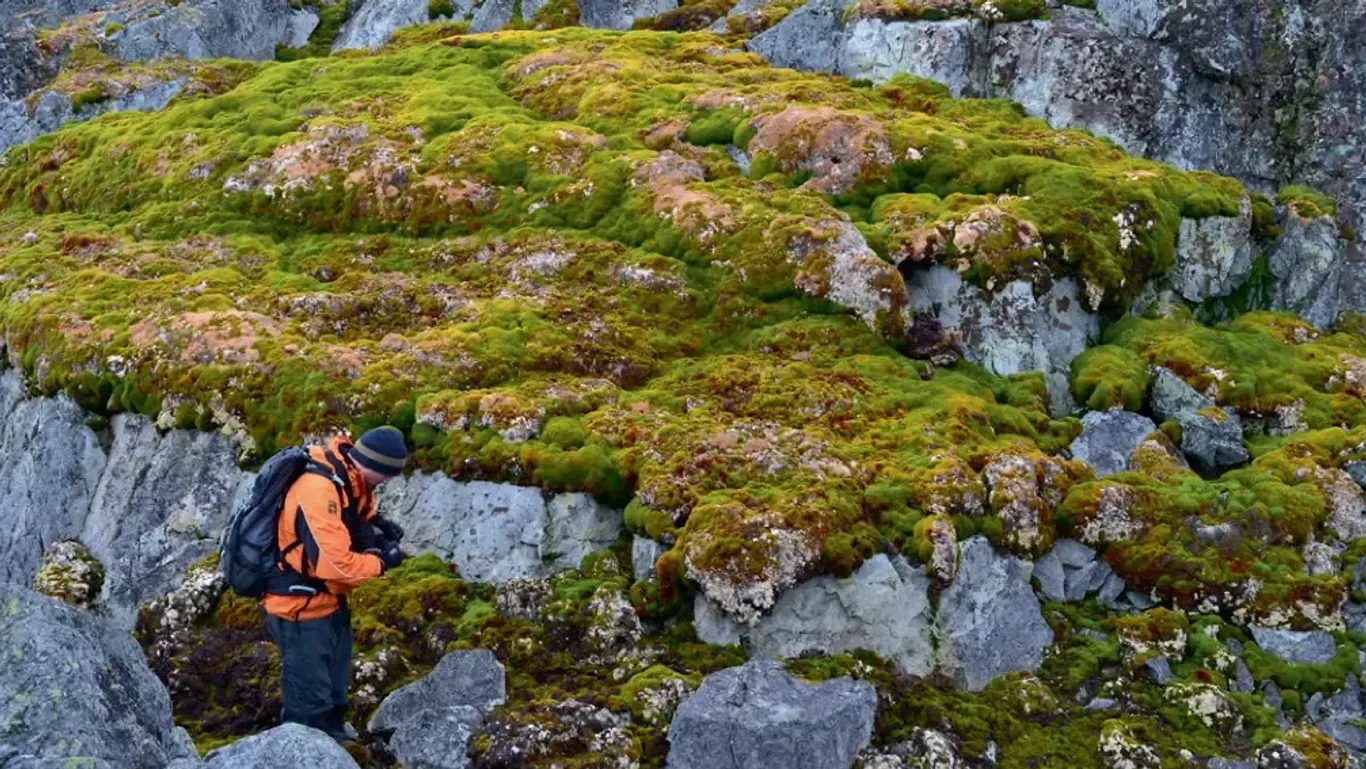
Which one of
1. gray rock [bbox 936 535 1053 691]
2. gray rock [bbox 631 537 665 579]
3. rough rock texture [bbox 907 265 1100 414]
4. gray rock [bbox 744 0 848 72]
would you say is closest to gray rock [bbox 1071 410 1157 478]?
rough rock texture [bbox 907 265 1100 414]

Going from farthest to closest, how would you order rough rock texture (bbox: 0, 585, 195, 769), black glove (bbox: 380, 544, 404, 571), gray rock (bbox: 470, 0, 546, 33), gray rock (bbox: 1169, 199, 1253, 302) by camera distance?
gray rock (bbox: 470, 0, 546, 33) < gray rock (bbox: 1169, 199, 1253, 302) < black glove (bbox: 380, 544, 404, 571) < rough rock texture (bbox: 0, 585, 195, 769)

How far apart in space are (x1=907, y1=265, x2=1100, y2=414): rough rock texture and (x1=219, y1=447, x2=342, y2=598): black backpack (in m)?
12.7

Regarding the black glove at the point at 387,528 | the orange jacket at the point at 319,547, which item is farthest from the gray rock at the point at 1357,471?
the orange jacket at the point at 319,547

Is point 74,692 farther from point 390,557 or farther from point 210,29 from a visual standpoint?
point 210,29

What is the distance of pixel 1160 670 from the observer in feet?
51.9

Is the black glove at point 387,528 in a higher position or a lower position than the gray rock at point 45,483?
higher

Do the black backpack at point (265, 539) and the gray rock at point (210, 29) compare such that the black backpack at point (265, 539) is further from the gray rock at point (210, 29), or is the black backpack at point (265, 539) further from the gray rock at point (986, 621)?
the gray rock at point (210, 29)

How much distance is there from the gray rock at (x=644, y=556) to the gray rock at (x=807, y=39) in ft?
60.6

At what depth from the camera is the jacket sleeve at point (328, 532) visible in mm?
12641

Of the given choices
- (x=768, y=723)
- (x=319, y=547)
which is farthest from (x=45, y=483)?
(x=768, y=723)

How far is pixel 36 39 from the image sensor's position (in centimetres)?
3753

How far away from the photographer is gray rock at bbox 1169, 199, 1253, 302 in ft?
78.4

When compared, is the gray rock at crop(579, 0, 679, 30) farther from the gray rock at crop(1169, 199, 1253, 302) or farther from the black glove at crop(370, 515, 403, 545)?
the black glove at crop(370, 515, 403, 545)

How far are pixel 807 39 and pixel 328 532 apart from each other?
76.5 feet
